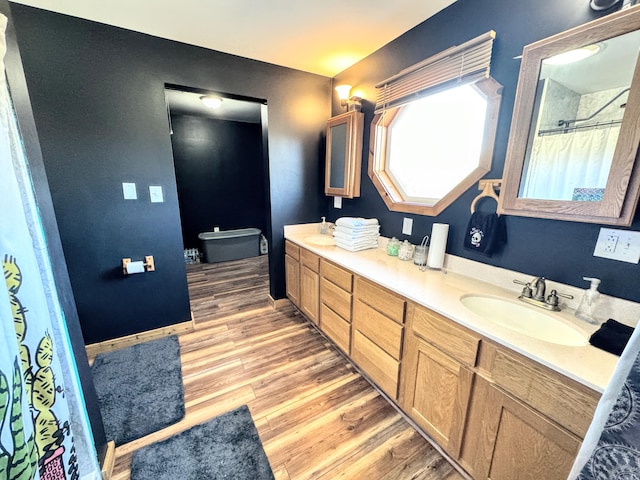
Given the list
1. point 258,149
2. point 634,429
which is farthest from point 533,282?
point 258,149

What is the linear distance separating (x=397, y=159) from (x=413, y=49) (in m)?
0.78

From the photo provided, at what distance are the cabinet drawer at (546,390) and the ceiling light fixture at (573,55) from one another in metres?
1.30

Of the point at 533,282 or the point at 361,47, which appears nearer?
the point at 533,282

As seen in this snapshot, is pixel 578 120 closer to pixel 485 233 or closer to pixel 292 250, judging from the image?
pixel 485 233

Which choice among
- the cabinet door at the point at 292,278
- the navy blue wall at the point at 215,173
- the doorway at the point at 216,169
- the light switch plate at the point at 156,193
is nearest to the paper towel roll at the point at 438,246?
the cabinet door at the point at 292,278

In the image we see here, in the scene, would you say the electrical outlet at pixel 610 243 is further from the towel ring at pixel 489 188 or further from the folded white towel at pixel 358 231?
the folded white towel at pixel 358 231

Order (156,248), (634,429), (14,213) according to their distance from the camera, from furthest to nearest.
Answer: (156,248) → (14,213) → (634,429)

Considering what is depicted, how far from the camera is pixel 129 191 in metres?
2.04

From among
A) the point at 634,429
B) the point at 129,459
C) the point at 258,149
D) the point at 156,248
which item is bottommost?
the point at 129,459

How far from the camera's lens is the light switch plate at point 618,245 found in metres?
1.01

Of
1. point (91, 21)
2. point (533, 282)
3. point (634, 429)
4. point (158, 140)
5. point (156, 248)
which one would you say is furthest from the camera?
point (156, 248)

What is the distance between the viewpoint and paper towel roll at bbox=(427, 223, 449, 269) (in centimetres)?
164

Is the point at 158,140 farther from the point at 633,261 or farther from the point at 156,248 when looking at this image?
the point at 633,261

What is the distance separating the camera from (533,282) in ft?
4.10
